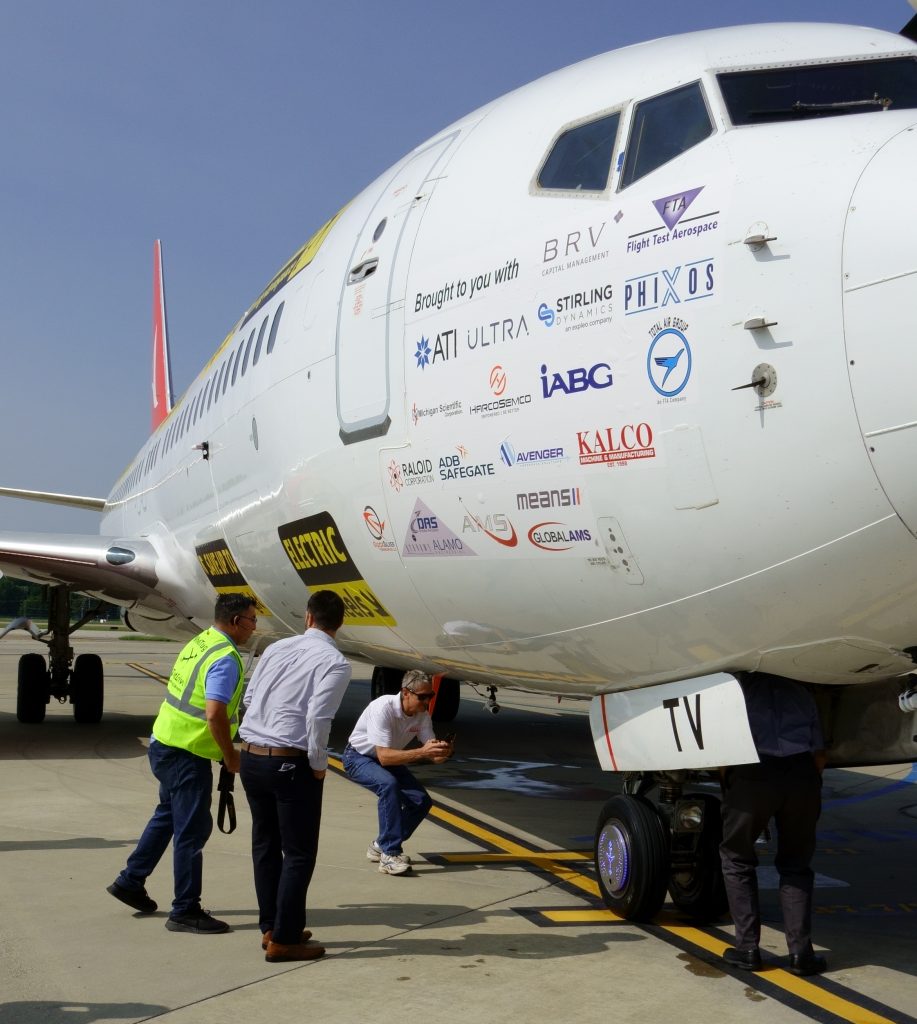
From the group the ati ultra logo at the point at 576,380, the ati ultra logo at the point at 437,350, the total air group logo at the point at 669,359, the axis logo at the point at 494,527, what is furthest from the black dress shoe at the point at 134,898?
the total air group logo at the point at 669,359

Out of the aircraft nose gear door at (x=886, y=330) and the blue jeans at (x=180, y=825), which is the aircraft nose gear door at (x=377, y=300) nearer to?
the blue jeans at (x=180, y=825)

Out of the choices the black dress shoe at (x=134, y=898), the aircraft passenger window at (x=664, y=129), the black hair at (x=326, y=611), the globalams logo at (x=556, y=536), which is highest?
the aircraft passenger window at (x=664, y=129)

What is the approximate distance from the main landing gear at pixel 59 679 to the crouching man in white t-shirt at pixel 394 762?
917cm

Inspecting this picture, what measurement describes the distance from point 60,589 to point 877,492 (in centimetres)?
1318

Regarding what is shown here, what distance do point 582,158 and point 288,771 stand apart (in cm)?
302

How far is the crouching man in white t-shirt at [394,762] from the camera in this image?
664 centimetres

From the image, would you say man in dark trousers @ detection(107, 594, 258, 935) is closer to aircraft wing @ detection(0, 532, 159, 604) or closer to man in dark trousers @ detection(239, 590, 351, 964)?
man in dark trousers @ detection(239, 590, 351, 964)

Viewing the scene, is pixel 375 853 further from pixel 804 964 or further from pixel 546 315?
pixel 546 315

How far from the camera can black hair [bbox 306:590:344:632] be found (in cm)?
527

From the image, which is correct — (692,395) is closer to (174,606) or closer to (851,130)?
(851,130)

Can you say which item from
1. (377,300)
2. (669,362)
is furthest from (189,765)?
(669,362)

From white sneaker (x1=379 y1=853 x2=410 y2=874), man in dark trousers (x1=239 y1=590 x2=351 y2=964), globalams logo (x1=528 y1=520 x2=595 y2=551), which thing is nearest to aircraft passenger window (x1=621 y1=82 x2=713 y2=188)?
globalams logo (x1=528 y1=520 x2=595 y2=551)

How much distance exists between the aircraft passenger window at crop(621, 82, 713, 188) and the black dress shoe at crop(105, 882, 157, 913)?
406cm

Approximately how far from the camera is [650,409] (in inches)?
175
